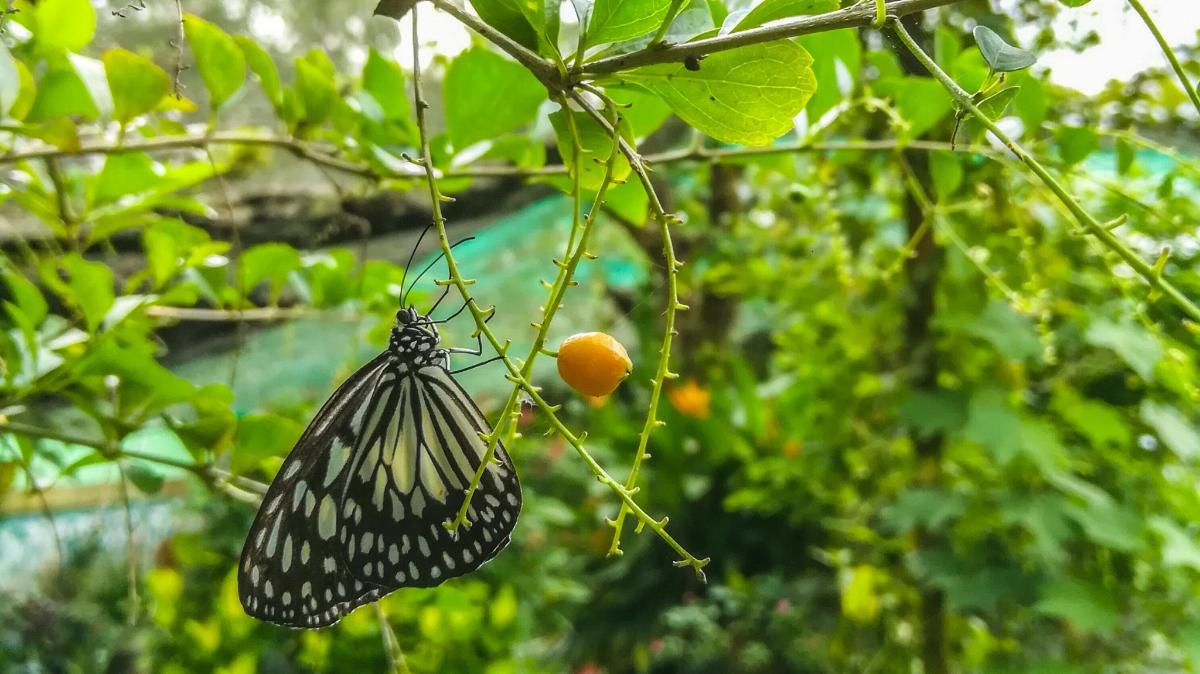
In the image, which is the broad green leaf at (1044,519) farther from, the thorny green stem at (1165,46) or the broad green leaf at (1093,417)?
the thorny green stem at (1165,46)

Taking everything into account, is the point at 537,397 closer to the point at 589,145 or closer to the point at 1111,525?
the point at 589,145

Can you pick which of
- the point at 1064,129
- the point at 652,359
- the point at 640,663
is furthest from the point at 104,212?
the point at 640,663

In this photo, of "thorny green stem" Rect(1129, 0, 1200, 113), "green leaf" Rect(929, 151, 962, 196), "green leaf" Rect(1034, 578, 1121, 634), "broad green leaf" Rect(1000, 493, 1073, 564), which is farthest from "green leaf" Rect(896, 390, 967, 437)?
"thorny green stem" Rect(1129, 0, 1200, 113)

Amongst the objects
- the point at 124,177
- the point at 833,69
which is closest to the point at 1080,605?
the point at 833,69

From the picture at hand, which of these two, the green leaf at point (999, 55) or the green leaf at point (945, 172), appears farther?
the green leaf at point (945, 172)

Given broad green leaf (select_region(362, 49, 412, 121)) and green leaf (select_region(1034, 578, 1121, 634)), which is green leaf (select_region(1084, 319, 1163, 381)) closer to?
green leaf (select_region(1034, 578, 1121, 634))

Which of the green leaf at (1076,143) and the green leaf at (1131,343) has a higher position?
the green leaf at (1076,143)

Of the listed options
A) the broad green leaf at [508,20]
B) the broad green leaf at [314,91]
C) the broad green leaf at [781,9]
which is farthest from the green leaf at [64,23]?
the broad green leaf at [781,9]

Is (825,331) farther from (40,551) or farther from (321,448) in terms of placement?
(40,551)

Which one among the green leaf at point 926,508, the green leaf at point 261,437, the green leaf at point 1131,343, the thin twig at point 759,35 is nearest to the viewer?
the thin twig at point 759,35
